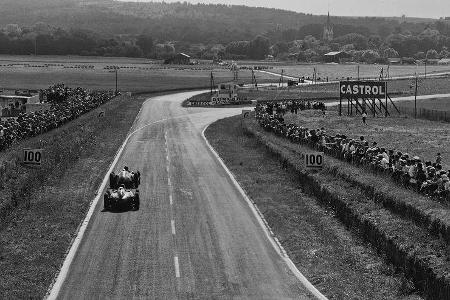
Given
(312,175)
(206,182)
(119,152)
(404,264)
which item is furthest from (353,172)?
(119,152)

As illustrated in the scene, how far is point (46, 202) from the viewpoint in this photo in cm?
3588

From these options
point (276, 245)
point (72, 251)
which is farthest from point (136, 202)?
point (276, 245)

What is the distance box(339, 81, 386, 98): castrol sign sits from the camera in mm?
92625

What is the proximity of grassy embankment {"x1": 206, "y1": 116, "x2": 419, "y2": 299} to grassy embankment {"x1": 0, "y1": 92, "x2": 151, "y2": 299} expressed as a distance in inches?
341

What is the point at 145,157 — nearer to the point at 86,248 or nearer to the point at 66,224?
the point at 66,224

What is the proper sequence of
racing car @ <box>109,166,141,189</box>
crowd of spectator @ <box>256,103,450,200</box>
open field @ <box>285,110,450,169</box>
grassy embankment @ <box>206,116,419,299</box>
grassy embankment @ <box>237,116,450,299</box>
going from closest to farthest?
grassy embankment @ <box>237,116,450,299</box>
grassy embankment @ <box>206,116,419,299</box>
crowd of spectator @ <box>256,103,450,200</box>
racing car @ <box>109,166,141,189</box>
open field @ <box>285,110,450,169</box>

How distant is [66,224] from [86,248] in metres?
3.85

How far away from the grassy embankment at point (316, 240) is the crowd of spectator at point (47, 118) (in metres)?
16.8

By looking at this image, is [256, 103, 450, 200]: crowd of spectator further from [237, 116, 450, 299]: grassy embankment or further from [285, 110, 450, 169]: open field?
[285, 110, 450, 169]: open field

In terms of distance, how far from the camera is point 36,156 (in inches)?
1558

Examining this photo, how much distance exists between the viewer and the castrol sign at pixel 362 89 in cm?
9262

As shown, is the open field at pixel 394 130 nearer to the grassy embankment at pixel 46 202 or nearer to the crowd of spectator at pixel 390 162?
the crowd of spectator at pixel 390 162

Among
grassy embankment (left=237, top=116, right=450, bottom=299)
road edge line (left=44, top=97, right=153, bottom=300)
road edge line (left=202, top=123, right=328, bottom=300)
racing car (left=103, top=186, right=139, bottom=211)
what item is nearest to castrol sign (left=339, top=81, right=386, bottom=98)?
road edge line (left=202, top=123, right=328, bottom=300)

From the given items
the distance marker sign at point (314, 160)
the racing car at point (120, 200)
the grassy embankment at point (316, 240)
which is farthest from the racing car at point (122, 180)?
the distance marker sign at point (314, 160)
